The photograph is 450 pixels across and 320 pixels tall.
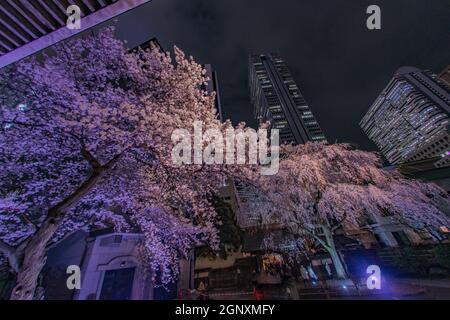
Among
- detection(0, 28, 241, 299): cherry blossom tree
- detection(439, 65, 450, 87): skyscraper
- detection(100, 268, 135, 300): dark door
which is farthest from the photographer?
detection(439, 65, 450, 87): skyscraper

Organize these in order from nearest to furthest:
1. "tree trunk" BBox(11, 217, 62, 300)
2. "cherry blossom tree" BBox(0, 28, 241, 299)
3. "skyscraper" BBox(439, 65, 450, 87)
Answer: "tree trunk" BBox(11, 217, 62, 300), "cherry blossom tree" BBox(0, 28, 241, 299), "skyscraper" BBox(439, 65, 450, 87)

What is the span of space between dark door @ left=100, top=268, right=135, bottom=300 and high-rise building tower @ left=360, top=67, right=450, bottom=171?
12963cm

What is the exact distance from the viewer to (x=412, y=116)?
142125mm

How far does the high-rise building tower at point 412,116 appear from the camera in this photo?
120 metres

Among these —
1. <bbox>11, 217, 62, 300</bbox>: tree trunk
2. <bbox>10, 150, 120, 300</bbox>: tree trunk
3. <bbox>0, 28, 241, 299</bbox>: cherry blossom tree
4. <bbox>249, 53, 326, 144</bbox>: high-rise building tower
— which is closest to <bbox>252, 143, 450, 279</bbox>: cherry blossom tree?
<bbox>0, 28, 241, 299</bbox>: cherry blossom tree

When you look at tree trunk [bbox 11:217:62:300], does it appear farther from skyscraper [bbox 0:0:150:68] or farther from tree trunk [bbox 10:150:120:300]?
skyscraper [bbox 0:0:150:68]

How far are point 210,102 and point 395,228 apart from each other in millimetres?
26318

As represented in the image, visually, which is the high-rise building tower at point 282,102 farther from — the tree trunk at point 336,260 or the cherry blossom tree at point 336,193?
the tree trunk at point 336,260

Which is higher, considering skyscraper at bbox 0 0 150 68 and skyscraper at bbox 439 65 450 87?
skyscraper at bbox 439 65 450 87

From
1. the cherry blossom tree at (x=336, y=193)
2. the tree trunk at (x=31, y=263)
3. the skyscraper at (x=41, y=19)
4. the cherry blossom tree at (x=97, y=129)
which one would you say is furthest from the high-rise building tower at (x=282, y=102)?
the skyscraper at (x=41, y=19)

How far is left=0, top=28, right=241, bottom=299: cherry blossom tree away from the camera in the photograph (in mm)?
7465

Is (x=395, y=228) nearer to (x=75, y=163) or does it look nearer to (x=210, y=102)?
(x=210, y=102)
